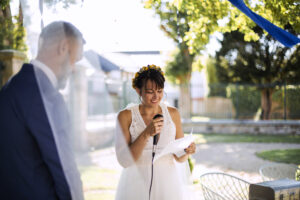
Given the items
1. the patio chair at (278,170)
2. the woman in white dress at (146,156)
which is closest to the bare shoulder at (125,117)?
the woman in white dress at (146,156)

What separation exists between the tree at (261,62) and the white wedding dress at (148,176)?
315 centimetres

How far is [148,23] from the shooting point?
6.67 feet

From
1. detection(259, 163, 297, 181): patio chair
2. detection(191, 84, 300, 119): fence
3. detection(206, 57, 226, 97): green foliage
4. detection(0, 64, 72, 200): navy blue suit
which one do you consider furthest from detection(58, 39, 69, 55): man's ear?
detection(206, 57, 226, 97): green foliage

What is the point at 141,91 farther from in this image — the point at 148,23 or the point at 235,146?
the point at 235,146

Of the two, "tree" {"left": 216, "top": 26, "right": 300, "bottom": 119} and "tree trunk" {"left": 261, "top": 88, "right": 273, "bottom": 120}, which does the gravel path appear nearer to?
"tree trunk" {"left": 261, "top": 88, "right": 273, "bottom": 120}

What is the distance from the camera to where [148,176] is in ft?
6.08

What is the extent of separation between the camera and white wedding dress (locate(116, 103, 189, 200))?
184 cm

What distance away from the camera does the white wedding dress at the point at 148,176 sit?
184 centimetres

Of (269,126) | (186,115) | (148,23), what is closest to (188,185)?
(148,23)

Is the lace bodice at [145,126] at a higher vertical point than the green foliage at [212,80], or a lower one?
lower

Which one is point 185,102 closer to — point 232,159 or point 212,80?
point 212,80

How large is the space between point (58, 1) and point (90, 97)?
1055 mm

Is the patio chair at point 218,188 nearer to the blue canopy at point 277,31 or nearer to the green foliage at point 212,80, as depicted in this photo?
the blue canopy at point 277,31

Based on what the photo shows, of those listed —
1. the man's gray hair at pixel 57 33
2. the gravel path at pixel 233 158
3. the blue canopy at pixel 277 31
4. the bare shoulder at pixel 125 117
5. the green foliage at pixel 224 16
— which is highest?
the green foliage at pixel 224 16
